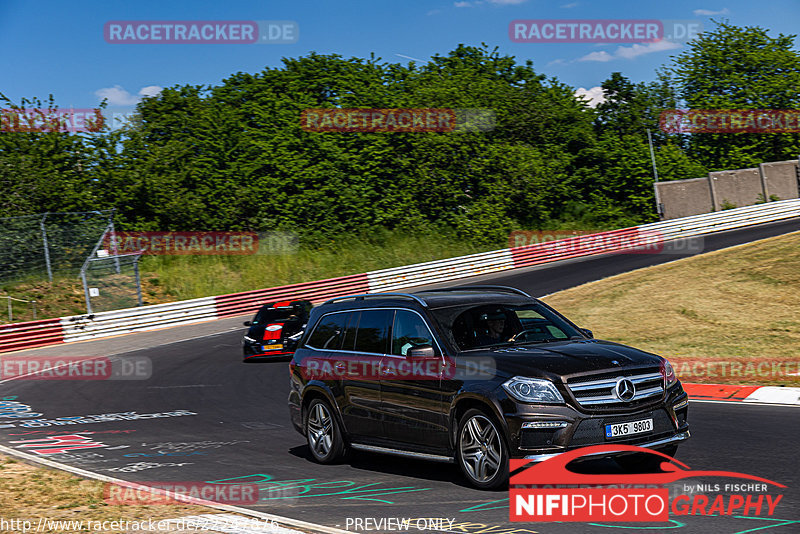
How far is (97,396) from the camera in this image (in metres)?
17.7

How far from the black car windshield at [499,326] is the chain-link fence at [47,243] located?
27.3 m

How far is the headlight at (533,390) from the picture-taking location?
7086 mm

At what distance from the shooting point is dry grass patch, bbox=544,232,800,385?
1582 centimetres

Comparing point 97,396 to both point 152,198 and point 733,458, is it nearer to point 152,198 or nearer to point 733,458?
point 733,458

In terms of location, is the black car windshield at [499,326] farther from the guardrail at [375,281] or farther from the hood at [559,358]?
the guardrail at [375,281]

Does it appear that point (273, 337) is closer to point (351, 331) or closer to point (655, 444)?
point (351, 331)

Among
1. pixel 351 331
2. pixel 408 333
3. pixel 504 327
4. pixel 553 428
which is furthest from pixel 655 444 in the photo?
pixel 351 331

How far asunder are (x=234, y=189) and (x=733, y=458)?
45.8m

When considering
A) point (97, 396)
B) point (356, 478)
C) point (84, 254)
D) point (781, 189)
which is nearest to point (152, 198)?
point (84, 254)

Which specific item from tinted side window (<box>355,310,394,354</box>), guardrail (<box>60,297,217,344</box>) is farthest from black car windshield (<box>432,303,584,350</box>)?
guardrail (<box>60,297,217,344</box>)

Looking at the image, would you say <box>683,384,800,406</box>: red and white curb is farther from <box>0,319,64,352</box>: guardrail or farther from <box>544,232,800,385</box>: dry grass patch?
<box>0,319,64,352</box>: guardrail

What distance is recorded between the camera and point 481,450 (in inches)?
295

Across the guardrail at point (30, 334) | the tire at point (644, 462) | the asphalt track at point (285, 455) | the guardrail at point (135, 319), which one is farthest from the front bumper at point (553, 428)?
the guardrail at point (135, 319)

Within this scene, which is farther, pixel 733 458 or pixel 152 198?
pixel 152 198
